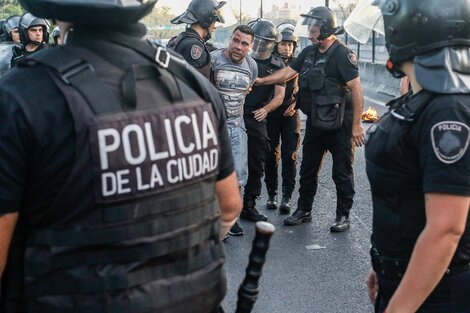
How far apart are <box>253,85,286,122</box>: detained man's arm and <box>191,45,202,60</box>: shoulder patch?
1.12 m

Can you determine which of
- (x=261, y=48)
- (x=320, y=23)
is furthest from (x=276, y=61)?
(x=320, y=23)

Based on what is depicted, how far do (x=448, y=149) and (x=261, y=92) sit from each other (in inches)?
164

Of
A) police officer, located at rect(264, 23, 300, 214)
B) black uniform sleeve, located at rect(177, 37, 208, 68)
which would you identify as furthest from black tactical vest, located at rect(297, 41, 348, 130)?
black uniform sleeve, located at rect(177, 37, 208, 68)

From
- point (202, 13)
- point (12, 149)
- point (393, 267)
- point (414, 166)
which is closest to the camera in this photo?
point (12, 149)

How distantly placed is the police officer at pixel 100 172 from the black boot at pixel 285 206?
172 inches

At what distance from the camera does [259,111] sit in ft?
19.0

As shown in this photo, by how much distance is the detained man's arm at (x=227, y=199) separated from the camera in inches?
77.6

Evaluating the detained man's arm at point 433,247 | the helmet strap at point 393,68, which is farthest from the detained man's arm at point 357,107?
the detained man's arm at point 433,247

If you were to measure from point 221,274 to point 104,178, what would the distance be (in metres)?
0.52

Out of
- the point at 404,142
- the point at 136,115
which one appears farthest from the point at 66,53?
the point at 404,142

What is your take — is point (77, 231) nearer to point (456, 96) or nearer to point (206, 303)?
point (206, 303)

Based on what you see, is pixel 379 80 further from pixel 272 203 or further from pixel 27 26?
pixel 27 26

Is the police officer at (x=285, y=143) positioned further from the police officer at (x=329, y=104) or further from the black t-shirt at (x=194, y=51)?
the black t-shirt at (x=194, y=51)

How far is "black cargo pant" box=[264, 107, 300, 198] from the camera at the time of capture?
6273 mm
